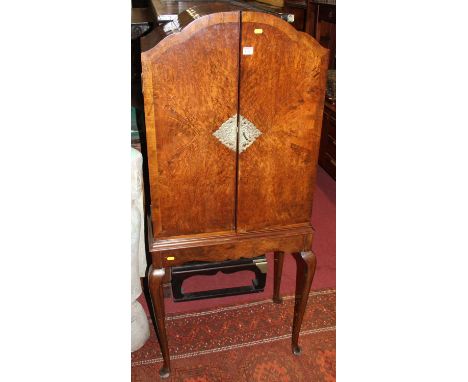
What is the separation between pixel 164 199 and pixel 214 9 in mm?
722

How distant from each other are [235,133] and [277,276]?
1158 millimetres

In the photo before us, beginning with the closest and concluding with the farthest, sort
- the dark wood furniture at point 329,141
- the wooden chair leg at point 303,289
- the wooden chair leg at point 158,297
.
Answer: the wooden chair leg at point 158,297 < the wooden chair leg at point 303,289 < the dark wood furniture at point 329,141

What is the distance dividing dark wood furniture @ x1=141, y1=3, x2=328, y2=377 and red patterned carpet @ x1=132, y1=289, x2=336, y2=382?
307 millimetres

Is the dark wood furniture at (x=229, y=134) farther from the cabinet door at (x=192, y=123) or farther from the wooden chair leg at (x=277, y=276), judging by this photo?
the wooden chair leg at (x=277, y=276)

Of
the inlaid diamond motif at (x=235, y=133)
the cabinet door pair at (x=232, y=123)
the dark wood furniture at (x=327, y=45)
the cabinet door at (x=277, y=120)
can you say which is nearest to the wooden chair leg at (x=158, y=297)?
the cabinet door pair at (x=232, y=123)

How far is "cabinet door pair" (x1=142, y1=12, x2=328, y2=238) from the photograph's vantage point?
1.42 m

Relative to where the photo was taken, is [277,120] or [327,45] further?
[327,45]

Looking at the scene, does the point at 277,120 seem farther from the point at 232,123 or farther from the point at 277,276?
the point at 277,276

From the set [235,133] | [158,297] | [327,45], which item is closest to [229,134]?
[235,133]

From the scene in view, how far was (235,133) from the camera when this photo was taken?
1579mm

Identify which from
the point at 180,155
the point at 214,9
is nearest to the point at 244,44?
the point at 214,9

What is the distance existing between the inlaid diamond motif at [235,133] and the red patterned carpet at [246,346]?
1.12 meters

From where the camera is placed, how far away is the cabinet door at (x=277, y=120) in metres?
1.46
